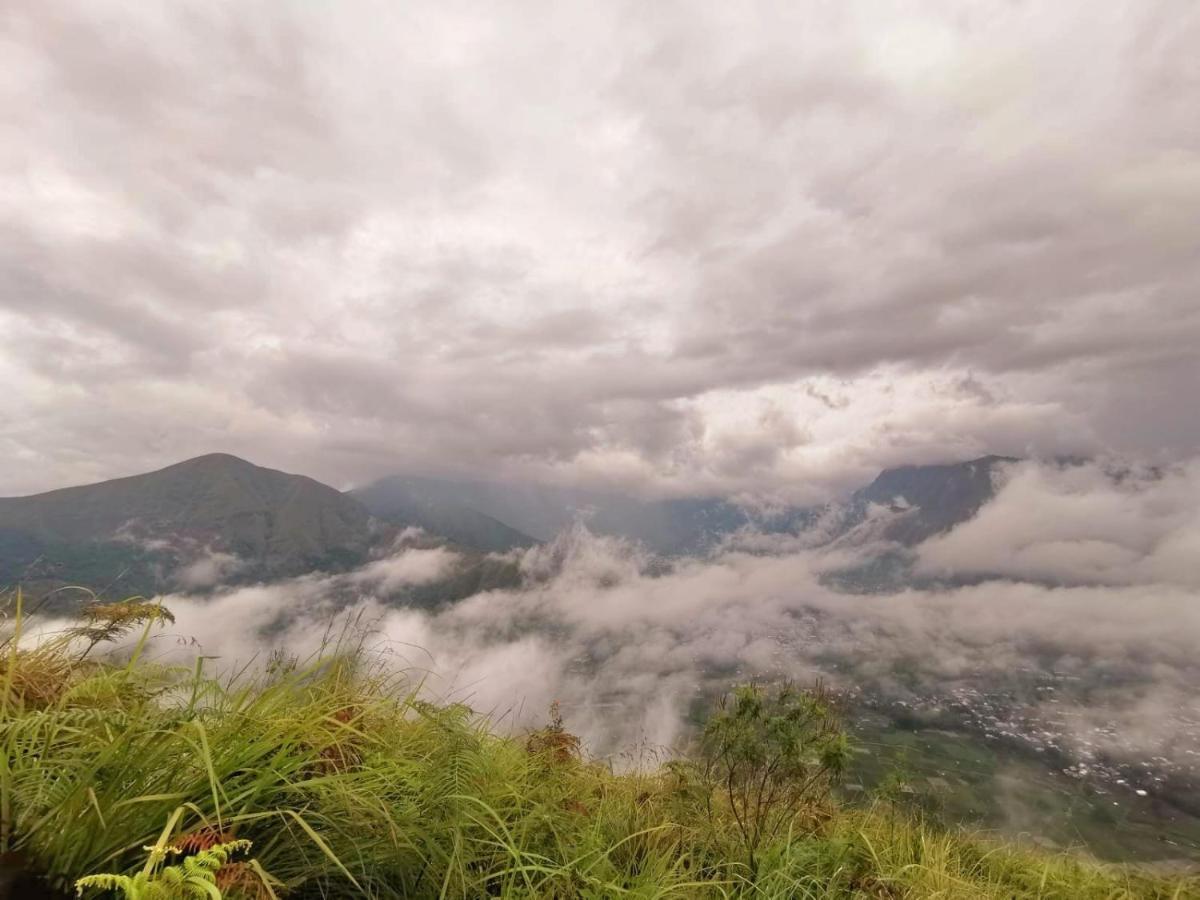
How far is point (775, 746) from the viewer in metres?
6.57

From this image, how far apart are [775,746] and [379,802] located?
4.63 metres

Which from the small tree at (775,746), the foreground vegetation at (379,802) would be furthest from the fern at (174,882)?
the small tree at (775,746)

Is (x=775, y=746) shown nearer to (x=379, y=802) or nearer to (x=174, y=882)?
(x=379, y=802)

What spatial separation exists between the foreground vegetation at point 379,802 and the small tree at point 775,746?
26mm

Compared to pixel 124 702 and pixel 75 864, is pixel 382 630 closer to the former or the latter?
pixel 124 702

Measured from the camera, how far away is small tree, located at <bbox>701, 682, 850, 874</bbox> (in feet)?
21.0

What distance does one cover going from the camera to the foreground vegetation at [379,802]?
261 centimetres

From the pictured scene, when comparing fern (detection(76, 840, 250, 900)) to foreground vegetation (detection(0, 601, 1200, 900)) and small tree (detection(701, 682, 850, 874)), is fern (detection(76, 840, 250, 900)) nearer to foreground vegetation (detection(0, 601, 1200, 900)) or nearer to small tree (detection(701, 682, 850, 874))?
foreground vegetation (detection(0, 601, 1200, 900))

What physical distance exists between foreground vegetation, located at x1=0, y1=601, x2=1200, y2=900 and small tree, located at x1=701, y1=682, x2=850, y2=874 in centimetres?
3

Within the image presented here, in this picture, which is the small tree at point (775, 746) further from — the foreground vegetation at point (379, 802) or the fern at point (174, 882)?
the fern at point (174, 882)

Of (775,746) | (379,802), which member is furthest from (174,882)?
(775,746)

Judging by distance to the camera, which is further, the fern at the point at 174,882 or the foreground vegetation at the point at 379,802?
the foreground vegetation at the point at 379,802

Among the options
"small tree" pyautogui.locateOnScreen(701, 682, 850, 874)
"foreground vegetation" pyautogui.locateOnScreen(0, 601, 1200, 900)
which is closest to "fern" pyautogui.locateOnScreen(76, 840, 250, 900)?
"foreground vegetation" pyautogui.locateOnScreen(0, 601, 1200, 900)

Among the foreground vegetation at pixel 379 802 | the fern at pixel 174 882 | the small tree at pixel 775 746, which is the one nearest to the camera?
the fern at pixel 174 882
